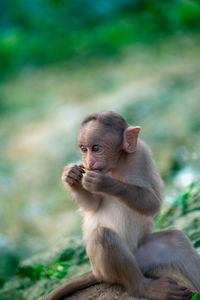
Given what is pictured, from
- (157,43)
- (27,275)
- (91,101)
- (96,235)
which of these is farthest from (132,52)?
(96,235)

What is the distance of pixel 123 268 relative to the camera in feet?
13.4

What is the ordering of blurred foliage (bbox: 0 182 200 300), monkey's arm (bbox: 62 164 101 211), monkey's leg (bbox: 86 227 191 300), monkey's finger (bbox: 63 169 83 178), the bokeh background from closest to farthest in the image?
1. monkey's leg (bbox: 86 227 191 300)
2. monkey's finger (bbox: 63 169 83 178)
3. monkey's arm (bbox: 62 164 101 211)
4. blurred foliage (bbox: 0 182 200 300)
5. the bokeh background

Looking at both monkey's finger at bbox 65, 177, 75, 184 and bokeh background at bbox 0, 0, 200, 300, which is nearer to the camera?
monkey's finger at bbox 65, 177, 75, 184

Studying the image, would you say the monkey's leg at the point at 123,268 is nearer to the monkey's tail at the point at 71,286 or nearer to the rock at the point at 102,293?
the rock at the point at 102,293

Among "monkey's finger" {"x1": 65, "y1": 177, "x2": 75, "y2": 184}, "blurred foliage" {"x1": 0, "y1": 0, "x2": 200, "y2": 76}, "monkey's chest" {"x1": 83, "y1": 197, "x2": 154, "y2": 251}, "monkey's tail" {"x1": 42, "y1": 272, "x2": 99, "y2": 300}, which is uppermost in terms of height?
"blurred foliage" {"x1": 0, "y1": 0, "x2": 200, "y2": 76}

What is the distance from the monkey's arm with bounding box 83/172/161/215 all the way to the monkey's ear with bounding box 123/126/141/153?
354mm

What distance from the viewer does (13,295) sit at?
5.79 metres

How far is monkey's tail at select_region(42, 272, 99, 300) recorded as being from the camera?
4582 mm

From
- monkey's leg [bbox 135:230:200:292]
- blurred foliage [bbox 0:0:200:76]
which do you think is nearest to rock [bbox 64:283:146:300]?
monkey's leg [bbox 135:230:200:292]

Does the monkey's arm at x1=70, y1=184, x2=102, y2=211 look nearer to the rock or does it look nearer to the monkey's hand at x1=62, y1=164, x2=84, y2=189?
the monkey's hand at x1=62, y1=164, x2=84, y2=189

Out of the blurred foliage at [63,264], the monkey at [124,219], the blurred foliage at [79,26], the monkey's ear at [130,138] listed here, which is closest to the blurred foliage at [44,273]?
the blurred foliage at [63,264]

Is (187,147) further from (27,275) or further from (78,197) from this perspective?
(78,197)

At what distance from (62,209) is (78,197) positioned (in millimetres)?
5169

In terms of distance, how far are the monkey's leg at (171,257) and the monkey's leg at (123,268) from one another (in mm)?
181
